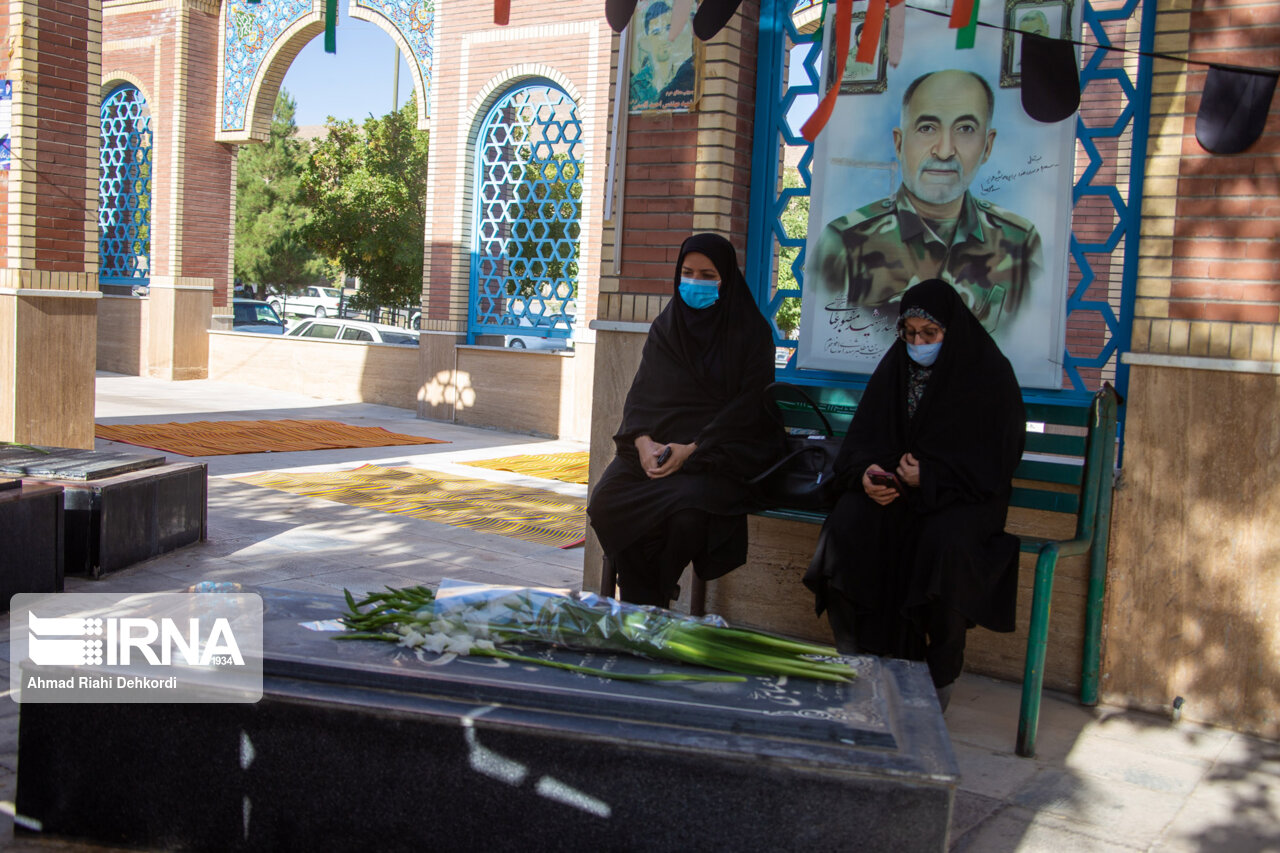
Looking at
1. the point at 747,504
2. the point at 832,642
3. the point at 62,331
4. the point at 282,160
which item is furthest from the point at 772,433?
the point at 282,160

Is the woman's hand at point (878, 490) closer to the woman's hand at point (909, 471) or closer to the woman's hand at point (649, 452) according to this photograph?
the woman's hand at point (909, 471)

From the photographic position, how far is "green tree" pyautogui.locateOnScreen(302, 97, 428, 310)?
21781mm

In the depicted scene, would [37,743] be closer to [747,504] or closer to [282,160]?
[747,504]

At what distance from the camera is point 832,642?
4457mm

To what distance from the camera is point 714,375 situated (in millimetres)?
4027

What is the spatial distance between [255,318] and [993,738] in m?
17.1

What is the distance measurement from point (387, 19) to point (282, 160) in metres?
21.4

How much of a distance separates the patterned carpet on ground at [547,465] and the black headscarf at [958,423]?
5267 mm

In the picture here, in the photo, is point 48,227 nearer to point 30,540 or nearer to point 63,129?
point 63,129

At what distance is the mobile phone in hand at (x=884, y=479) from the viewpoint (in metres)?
3.53

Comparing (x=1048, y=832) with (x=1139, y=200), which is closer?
(x=1048, y=832)

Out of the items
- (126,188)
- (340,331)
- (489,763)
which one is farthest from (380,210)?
(489,763)

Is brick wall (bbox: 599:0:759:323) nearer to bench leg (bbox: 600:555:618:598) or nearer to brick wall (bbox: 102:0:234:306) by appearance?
bench leg (bbox: 600:555:618:598)

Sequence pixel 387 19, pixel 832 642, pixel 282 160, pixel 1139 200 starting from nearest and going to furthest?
pixel 1139 200
pixel 832 642
pixel 387 19
pixel 282 160
